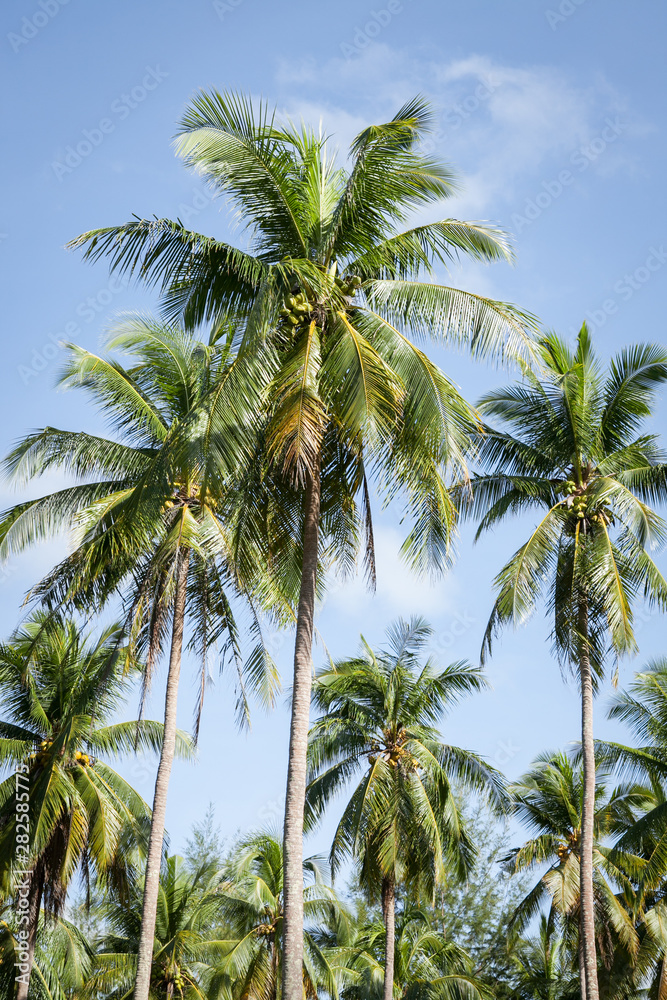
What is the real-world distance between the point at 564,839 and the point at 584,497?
39.5 ft

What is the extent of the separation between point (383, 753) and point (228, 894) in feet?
21.2

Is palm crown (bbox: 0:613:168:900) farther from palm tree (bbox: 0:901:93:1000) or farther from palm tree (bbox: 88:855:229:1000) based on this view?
palm tree (bbox: 88:855:229:1000)

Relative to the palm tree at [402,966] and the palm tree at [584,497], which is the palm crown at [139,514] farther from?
the palm tree at [402,966]

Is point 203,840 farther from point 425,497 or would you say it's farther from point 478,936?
point 425,497

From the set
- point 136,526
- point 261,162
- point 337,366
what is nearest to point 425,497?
point 337,366

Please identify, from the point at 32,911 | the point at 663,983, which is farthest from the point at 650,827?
the point at 32,911

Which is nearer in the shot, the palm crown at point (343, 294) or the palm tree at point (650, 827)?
the palm crown at point (343, 294)

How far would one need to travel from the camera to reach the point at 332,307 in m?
11.5

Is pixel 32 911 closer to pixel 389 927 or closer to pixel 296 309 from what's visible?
pixel 389 927

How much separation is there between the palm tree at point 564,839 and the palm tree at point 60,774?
10.5 m

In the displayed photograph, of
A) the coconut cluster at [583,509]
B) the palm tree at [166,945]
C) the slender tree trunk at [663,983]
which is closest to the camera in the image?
the coconut cluster at [583,509]

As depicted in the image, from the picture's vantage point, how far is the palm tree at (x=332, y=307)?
1067 cm

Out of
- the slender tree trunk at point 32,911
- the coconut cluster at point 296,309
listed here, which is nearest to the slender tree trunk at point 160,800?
the slender tree trunk at point 32,911

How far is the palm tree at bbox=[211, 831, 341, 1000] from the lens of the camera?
75.7ft
